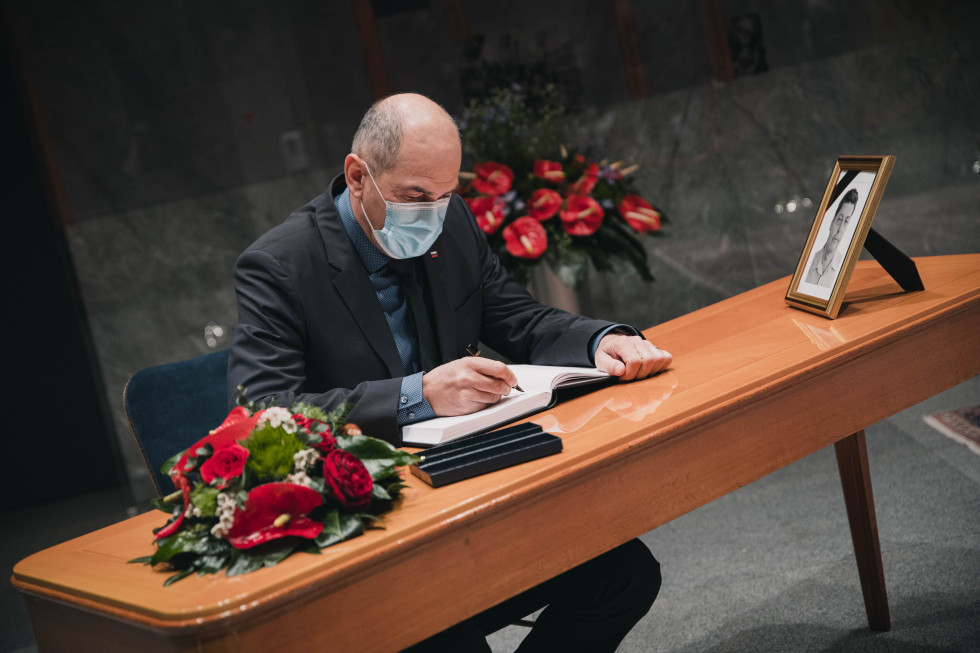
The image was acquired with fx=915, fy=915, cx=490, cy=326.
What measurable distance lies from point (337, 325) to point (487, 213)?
1.19 meters

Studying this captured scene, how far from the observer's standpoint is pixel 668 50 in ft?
14.1

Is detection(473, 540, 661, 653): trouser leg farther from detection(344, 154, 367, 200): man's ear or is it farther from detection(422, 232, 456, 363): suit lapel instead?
detection(344, 154, 367, 200): man's ear

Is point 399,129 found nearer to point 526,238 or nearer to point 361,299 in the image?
point 361,299

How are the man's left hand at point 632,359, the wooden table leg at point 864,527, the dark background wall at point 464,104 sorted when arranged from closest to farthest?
Result: the man's left hand at point 632,359 < the wooden table leg at point 864,527 < the dark background wall at point 464,104

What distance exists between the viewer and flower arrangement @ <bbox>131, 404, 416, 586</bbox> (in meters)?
1.19

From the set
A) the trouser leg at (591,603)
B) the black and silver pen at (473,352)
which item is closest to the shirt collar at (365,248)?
the black and silver pen at (473,352)

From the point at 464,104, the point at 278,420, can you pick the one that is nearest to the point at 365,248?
the point at 278,420

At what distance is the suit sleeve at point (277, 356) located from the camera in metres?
1.67

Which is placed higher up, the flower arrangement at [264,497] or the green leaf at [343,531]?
the flower arrangement at [264,497]

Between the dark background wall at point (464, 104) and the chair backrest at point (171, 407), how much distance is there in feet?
7.07

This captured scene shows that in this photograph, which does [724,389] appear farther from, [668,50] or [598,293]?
[668,50]

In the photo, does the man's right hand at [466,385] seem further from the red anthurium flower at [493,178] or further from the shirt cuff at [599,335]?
the red anthurium flower at [493,178]

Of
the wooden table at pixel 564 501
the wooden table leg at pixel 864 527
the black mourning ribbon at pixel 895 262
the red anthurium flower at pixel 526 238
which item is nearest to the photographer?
the wooden table at pixel 564 501

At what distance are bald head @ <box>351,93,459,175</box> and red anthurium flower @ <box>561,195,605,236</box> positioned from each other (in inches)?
45.1
